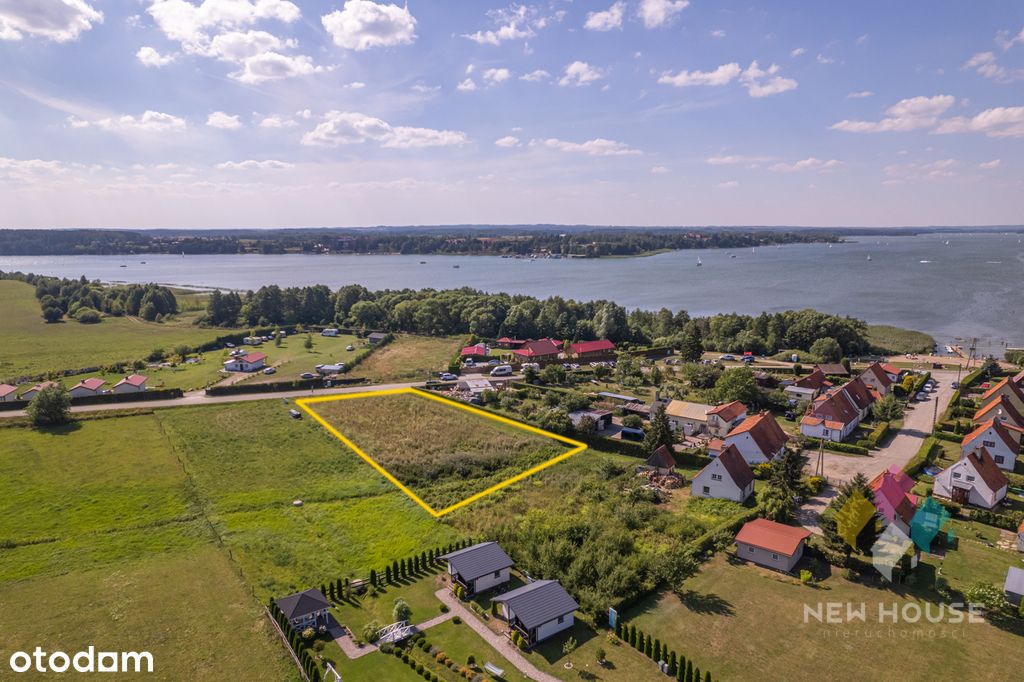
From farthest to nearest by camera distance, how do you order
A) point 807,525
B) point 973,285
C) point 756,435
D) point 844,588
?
point 973,285
point 756,435
point 807,525
point 844,588

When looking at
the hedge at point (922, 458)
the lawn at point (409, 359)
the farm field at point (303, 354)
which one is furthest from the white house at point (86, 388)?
the hedge at point (922, 458)

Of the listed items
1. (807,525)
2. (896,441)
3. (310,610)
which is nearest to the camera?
(310,610)

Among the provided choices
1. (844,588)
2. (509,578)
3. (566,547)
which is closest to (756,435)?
(844,588)

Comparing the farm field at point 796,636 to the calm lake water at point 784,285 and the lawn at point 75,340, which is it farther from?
the calm lake water at point 784,285

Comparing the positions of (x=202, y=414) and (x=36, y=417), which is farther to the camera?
(x=202, y=414)

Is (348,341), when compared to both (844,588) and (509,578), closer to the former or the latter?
(509,578)

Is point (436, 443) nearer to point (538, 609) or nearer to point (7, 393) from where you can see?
point (538, 609)
